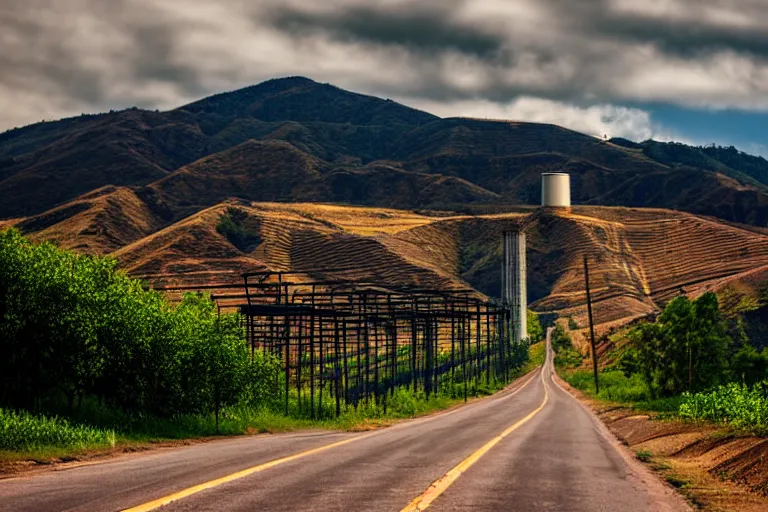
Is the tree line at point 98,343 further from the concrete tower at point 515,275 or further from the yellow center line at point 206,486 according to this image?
the concrete tower at point 515,275

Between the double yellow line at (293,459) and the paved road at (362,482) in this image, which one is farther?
the paved road at (362,482)

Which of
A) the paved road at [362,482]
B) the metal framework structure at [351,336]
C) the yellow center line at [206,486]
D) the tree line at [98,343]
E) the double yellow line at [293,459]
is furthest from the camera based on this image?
the metal framework structure at [351,336]

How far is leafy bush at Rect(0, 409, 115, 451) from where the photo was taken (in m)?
20.3

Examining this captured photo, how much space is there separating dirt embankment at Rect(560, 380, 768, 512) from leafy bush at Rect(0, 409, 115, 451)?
13.7 meters

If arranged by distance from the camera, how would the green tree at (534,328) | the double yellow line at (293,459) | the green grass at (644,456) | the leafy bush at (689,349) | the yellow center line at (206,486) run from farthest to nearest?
1. the green tree at (534,328)
2. the leafy bush at (689,349)
3. the green grass at (644,456)
4. the double yellow line at (293,459)
5. the yellow center line at (206,486)

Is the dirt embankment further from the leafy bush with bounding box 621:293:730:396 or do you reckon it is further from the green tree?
the green tree

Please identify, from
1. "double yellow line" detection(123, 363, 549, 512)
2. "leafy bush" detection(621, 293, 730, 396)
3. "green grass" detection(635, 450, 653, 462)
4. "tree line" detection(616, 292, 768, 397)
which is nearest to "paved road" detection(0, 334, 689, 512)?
"double yellow line" detection(123, 363, 549, 512)

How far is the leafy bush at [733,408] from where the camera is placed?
1019 inches

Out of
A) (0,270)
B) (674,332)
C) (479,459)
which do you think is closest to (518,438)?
(479,459)

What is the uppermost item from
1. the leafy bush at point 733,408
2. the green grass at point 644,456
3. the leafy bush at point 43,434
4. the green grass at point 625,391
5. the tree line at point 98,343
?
the tree line at point 98,343

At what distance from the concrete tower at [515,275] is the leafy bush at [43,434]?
11859 centimetres

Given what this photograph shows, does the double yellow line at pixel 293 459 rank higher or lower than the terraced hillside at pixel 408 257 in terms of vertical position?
lower

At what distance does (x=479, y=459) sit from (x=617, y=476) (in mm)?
2699

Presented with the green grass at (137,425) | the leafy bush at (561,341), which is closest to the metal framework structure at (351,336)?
the green grass at (137,425)
